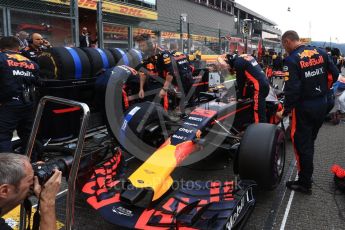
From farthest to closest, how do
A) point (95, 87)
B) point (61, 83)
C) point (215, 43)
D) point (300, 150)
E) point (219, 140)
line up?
point (215, 43), point (95, 87), point (61, 83), point (219, 140), point (300, 150)

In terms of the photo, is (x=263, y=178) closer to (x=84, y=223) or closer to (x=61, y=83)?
(x=84, y=223)

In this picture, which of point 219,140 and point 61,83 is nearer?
point 219,140

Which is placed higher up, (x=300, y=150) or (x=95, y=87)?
(x=95, y=87)

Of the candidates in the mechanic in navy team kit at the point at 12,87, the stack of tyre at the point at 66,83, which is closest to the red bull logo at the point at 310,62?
the stack of tyre at the point at 66,83

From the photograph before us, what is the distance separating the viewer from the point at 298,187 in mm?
3512

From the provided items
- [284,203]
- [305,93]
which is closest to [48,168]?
[284,203]

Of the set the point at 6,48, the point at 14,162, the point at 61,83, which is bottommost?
the point at 14,162

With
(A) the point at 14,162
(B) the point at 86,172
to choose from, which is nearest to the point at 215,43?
(B) the point at 86,172

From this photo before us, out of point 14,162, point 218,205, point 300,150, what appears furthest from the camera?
point 300,150

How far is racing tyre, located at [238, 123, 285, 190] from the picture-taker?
2.97 m

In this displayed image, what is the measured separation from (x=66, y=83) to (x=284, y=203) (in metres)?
2.89

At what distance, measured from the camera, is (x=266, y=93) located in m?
4.59

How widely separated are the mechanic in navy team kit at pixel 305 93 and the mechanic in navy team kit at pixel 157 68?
6.84 ft

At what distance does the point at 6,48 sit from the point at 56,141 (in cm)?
125
